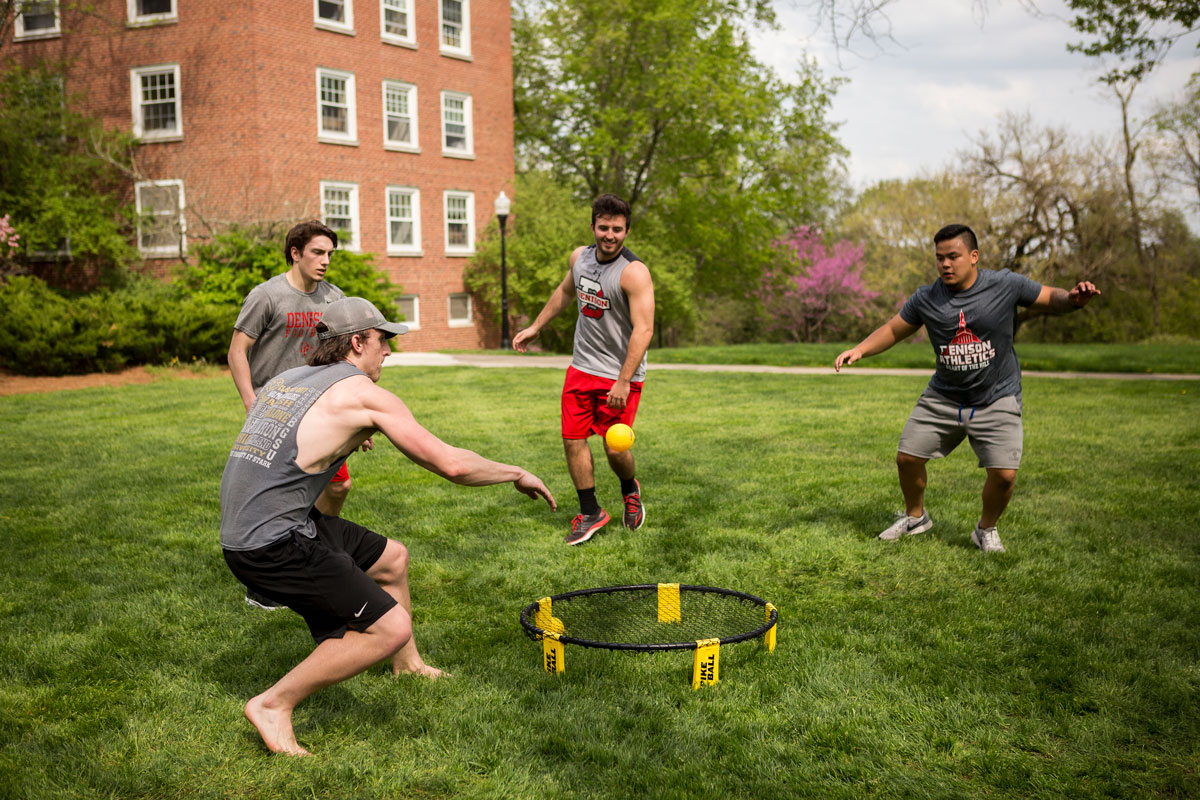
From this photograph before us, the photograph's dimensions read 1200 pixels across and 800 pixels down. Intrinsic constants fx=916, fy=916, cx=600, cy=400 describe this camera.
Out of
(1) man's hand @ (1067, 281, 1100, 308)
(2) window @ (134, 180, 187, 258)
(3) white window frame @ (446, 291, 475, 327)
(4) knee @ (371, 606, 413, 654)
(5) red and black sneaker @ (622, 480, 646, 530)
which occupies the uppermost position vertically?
(2) window @ (134, 180, 187, 258)

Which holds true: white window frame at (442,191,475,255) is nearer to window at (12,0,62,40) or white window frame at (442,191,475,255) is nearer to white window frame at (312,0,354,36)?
white window frame at (312,0,354,36)

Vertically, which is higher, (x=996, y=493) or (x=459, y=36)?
(x=459, y=36)

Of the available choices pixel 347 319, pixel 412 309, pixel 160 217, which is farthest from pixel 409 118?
pixel 347 319

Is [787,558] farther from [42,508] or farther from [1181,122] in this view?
[1181,122]

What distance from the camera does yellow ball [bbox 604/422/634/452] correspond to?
6418mm

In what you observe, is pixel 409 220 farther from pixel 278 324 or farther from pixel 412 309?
pixel 278 324

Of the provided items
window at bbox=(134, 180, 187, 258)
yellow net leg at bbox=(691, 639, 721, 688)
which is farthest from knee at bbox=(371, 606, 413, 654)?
window at bbox=(134, 180, 187, 258)

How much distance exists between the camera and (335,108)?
90.7ft

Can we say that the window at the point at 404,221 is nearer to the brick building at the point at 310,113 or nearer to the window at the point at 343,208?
the brick building at the point at 310,113

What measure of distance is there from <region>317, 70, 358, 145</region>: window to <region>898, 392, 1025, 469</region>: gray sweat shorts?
24258 mm

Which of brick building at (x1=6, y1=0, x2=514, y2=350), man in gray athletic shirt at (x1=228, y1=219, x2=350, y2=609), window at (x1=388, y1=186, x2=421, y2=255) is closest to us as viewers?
man in gray athletic shirt at (x1=228, y1=219, x2=350, y2=609)

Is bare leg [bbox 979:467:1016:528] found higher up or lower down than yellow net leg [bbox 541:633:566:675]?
higher up

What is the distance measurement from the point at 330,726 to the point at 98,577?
296 centimetres

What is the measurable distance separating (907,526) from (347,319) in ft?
15.4
